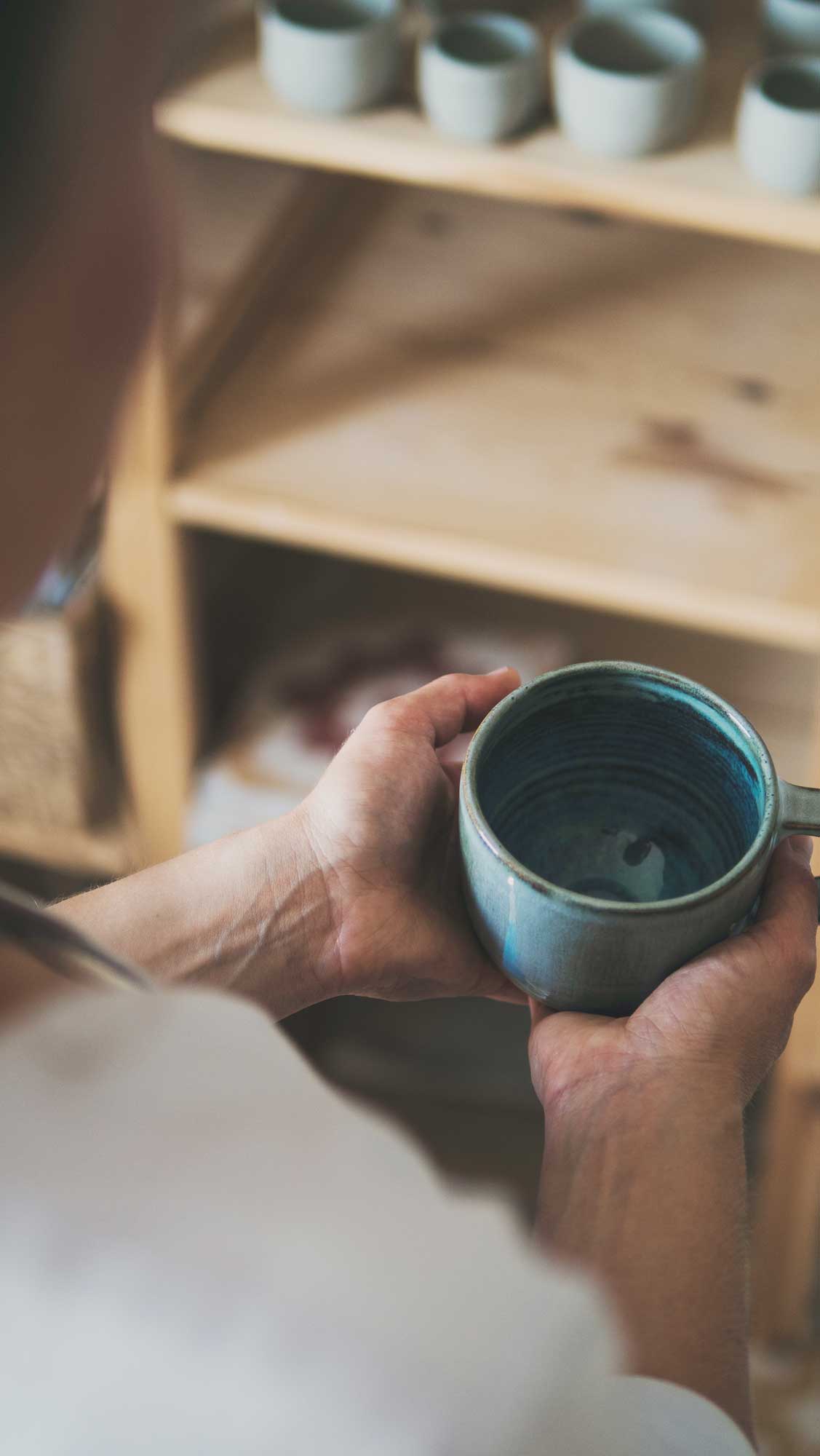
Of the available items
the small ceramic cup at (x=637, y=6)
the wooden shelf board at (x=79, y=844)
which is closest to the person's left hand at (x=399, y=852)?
the small ceramic cup at (x=637, y=6)

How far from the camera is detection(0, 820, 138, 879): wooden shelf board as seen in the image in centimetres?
146

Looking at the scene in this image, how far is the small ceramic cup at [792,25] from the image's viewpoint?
40.5 inches

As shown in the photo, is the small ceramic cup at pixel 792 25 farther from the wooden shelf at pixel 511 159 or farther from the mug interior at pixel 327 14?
the mug interior at pixel 327 14

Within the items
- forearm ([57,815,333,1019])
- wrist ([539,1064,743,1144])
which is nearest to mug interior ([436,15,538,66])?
forearm ([57,815,333,1019])

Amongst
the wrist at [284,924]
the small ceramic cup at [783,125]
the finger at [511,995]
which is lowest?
the finger at [511,995]

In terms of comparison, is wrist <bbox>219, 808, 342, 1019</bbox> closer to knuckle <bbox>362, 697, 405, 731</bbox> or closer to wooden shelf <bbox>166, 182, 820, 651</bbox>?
knuckle <bbox>362, 697, 405, 731</bbox>

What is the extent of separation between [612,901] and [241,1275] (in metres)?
0.28

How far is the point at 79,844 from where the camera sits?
1.48 m

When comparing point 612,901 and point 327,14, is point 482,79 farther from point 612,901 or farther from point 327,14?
point 612,901

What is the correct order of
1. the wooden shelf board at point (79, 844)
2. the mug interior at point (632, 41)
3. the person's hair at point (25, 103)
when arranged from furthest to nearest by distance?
1. the wooden shelf board at point (79, 844)
2. the mug interior at point (632, 41)
3. the person's hair at point (25, 103)

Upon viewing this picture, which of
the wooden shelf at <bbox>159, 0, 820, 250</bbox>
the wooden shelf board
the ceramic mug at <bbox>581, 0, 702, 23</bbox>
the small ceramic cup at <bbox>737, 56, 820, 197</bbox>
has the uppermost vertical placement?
the ceramic mug at <bbox>581, 0, 702, 23</bbox>

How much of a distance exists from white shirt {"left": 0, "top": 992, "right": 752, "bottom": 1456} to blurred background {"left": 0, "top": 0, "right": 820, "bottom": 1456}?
72 cm

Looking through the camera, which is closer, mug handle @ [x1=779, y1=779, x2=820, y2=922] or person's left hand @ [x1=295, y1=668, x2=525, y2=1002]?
mug handle @ [x1=779, y1=779, x2=820, y2=922]

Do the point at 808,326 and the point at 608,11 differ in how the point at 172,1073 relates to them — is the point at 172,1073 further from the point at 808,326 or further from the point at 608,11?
the point at 808,326
